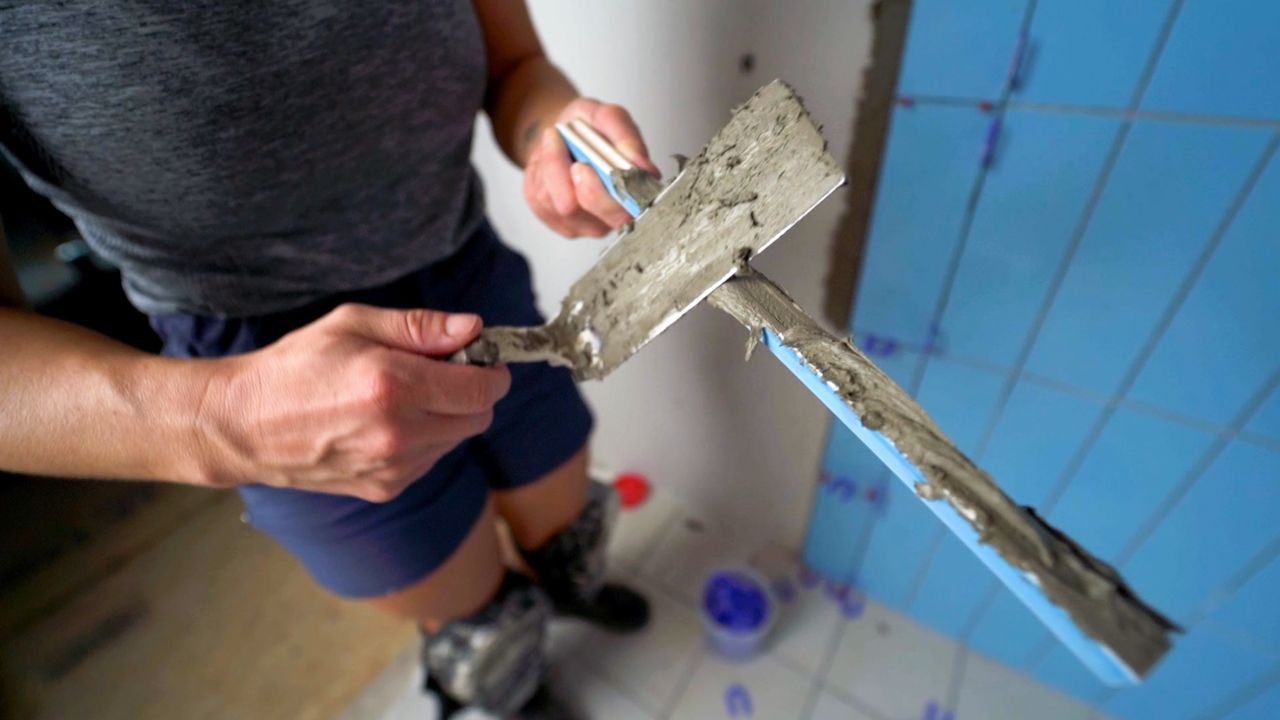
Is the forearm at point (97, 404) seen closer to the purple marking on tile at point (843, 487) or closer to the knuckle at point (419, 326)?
the knuckle at point (419, 326)

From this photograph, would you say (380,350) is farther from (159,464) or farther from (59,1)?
(59,1)

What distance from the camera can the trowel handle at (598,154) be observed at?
1.45ft

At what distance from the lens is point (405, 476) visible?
447mm

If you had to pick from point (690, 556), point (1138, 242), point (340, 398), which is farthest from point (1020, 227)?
point (690, 556)

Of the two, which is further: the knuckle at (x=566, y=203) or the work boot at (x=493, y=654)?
the work boot at (x=493, y=654)

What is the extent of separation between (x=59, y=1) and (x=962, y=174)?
731mm

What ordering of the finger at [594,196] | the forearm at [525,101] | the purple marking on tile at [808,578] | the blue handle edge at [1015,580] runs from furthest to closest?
the purple marking on tile at [808,578] < the forearm at [525,101] < the finger at [594,196] < the blue handle edge at [1015,580]

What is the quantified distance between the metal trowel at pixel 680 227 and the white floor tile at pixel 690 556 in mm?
798

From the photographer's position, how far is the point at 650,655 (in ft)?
3.34

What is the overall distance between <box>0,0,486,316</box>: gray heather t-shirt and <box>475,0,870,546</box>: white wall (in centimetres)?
26

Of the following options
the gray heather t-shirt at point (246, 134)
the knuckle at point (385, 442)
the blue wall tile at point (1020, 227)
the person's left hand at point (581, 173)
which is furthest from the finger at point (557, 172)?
the blue wall tile at point (1020, 227)

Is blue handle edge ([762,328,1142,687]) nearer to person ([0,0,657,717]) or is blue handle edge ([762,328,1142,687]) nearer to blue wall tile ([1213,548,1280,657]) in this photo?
person ([0,0,657,717])

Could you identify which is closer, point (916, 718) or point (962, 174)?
point (962, 174)

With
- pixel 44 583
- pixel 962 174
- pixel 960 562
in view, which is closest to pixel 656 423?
pixel 960 562
